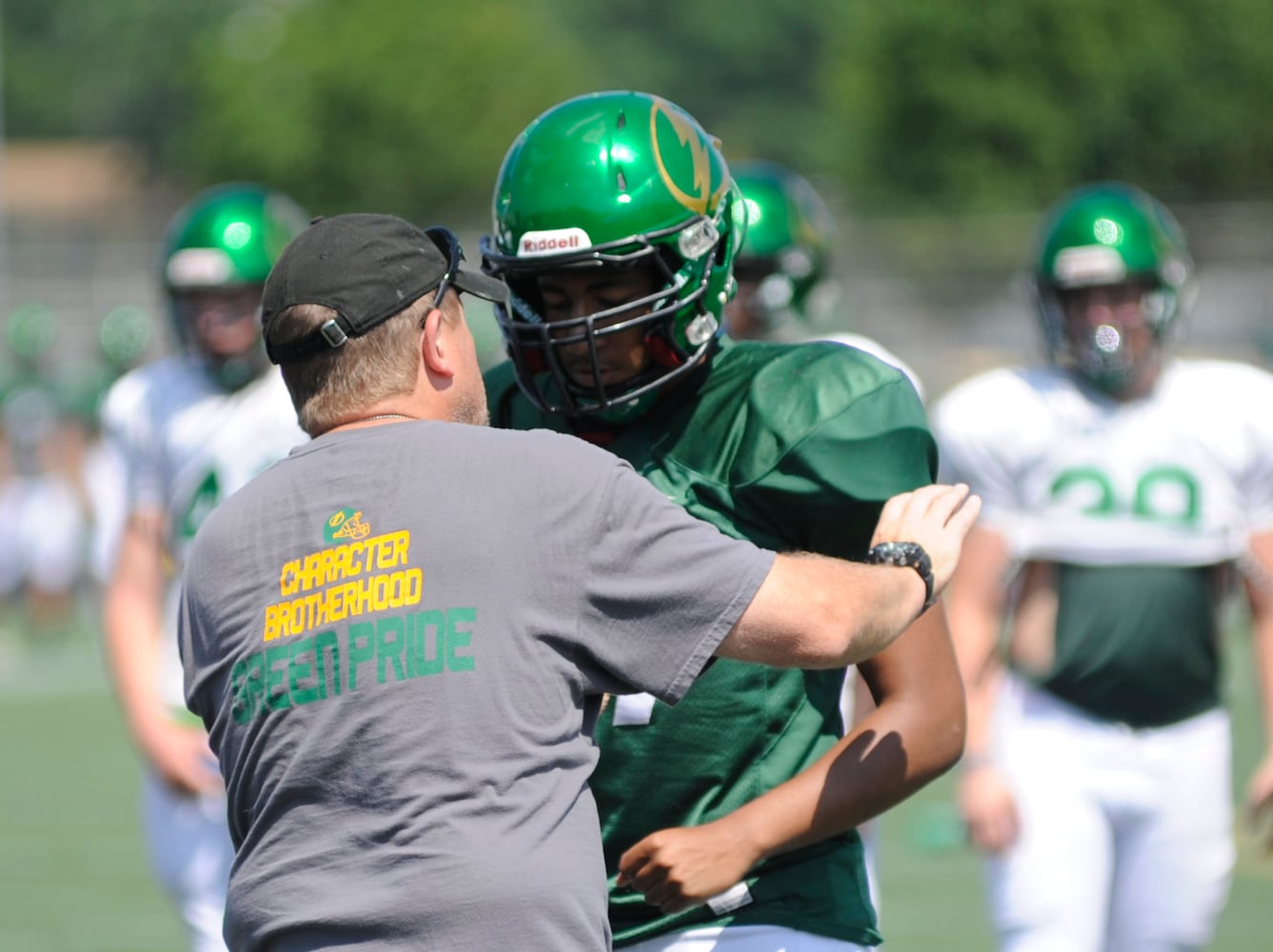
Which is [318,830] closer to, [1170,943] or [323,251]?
[323,251]

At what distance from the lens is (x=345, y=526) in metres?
2.48

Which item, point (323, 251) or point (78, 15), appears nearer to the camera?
point (323, 251)

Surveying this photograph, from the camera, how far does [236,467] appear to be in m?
5.04

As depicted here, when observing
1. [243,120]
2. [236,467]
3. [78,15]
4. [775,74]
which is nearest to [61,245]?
[243,120]

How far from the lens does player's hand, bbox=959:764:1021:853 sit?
15.0 ft

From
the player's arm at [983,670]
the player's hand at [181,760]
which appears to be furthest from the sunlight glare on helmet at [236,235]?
the player's arm at [983,670]

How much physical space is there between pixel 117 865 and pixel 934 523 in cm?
628

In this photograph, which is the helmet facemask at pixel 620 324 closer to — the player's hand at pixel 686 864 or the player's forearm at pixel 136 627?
the player's hand at pixel 686 864

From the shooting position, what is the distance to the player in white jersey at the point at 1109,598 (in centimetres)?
459

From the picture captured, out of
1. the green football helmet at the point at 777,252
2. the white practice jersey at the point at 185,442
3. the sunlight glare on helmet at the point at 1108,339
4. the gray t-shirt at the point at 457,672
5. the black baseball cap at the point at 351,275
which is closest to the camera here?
the gray t-shirt at the point at 457,672

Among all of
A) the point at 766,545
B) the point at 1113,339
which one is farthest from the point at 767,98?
the point at 766,545

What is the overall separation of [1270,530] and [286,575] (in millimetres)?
2960

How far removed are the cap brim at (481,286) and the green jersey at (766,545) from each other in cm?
35

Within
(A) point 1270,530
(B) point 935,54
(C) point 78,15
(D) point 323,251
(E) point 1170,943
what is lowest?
(E) point 1170,943
